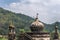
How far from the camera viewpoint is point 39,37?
39344 mm

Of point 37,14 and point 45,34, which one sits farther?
point 37,14

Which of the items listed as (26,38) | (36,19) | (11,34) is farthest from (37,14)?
(11,34)

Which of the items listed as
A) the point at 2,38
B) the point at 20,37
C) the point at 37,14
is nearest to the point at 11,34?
the point at 20,37

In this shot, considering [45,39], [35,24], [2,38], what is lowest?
[2,38]

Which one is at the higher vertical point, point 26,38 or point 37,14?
point 37,14

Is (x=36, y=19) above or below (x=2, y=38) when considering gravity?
above

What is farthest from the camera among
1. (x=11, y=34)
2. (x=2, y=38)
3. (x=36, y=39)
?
(x=2, y=38)

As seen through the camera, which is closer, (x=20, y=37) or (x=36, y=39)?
(x=20, y=37)

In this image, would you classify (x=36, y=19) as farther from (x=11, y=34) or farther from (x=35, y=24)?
(x=11, y=34)

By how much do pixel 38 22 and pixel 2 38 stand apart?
227 feet

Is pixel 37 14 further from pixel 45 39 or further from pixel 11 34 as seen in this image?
pixel 11 34

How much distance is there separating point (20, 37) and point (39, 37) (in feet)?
15.8

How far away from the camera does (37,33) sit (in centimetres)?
3938

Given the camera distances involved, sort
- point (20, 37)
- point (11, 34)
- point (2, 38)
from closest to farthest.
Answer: point (11, 34) → point (20, 37) → point (2, 38)
